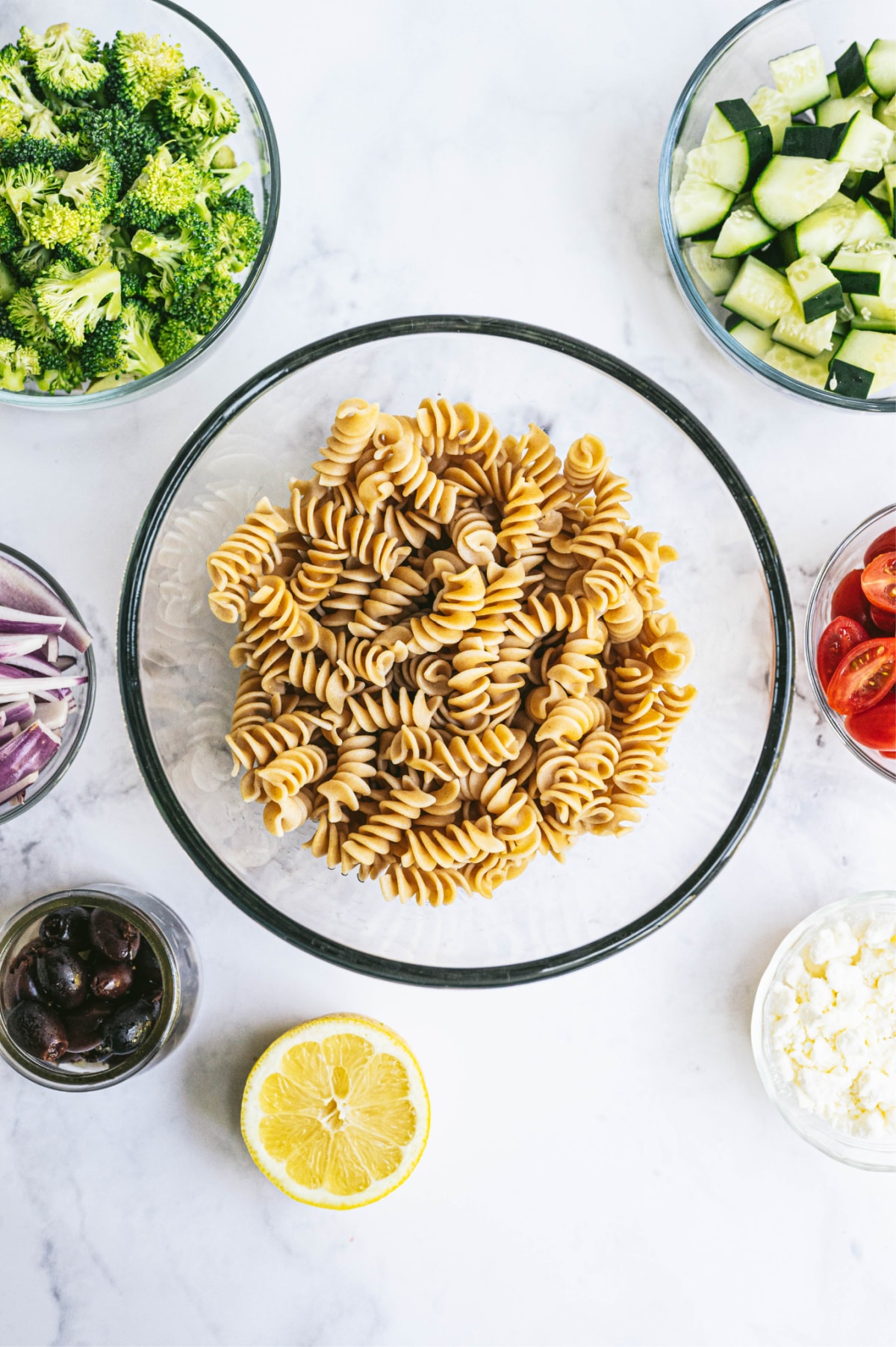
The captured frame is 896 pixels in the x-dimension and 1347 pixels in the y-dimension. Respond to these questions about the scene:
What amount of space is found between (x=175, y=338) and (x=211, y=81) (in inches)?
20.0

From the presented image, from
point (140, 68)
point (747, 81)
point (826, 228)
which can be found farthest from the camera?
point (747, 81)

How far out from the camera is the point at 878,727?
170cm

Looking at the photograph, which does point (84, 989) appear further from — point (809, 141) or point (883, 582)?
point (809, 141)

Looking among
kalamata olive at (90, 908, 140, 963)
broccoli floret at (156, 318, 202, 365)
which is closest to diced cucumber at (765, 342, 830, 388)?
broccoli floret at (156, 318, 202, 365)

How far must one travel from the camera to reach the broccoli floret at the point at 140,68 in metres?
1.60

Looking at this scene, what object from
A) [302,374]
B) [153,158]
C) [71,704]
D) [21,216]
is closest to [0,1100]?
[71,704]

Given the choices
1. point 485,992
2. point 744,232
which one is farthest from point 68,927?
point 744,232

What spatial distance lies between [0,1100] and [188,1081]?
0.38 m

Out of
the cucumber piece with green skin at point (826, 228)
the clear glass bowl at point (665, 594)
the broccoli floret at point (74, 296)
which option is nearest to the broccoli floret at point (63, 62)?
the broccoli floret at point (74, 296)

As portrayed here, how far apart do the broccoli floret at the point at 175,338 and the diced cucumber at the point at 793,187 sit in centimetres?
106

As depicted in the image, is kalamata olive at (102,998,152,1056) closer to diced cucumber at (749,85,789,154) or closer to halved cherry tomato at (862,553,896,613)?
halved cherry tomato at (862,553,896,613)

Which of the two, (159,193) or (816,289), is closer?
(159,193)

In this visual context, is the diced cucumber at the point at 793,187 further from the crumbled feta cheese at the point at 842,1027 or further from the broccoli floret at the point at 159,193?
the crumbled feta cheese at the point at 842,1027

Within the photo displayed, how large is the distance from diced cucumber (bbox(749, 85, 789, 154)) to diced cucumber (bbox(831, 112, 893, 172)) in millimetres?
108
